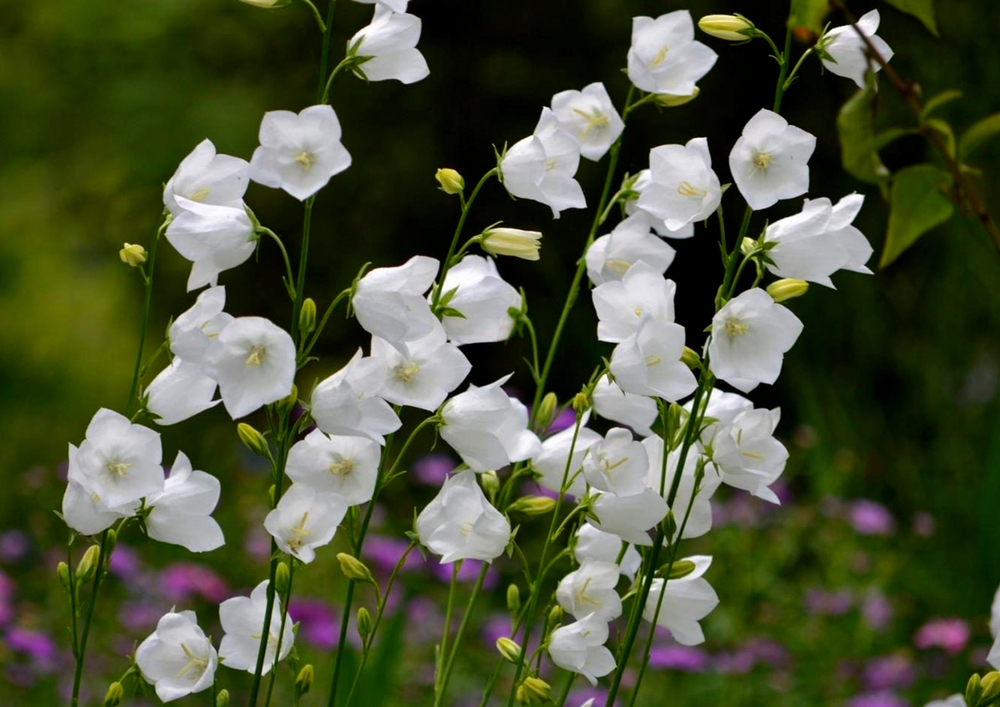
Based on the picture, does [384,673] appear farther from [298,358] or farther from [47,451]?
[47,451]

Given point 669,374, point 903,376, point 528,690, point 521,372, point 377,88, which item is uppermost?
point 669,374

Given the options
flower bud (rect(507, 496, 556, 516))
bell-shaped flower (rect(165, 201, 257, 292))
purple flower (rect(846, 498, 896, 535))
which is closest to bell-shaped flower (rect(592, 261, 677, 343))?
flower bud (rect(507, 496, 556, 516))

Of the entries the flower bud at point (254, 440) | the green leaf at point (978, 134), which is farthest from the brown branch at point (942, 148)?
the flower bud at point (254, 440)

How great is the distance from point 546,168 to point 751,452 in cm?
23

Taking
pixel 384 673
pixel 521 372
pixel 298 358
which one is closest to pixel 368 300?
pixel 298 358

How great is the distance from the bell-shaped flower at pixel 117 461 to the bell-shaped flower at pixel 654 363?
282 millimetres

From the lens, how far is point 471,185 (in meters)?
4.08

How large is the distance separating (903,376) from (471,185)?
1.47m

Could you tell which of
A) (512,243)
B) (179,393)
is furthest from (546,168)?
(179,393)

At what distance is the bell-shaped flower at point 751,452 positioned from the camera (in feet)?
2.63

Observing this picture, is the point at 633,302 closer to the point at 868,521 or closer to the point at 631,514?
the point at 631,514

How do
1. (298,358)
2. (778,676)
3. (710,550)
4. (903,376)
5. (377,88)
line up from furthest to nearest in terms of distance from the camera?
1. (377,88)
2. (903,376)
3. (710,550)
4. (778,676)
5. (298,358)

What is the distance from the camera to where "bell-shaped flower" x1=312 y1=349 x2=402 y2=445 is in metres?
0.69

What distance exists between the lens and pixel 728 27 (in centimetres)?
83
